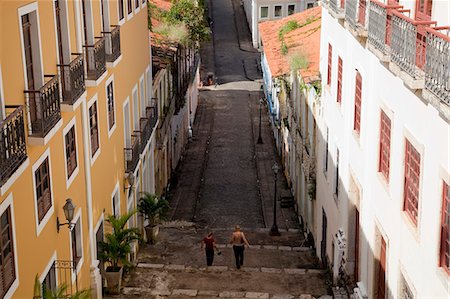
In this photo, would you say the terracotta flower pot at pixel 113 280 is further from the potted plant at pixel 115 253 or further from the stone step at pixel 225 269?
the stone step at pixel 225 269

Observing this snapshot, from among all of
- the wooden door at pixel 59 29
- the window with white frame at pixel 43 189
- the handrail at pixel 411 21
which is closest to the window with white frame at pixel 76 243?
the window with white frame at pixel 43 189

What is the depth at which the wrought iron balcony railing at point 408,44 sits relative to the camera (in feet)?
42.7

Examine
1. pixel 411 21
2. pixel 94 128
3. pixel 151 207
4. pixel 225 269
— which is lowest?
pixel 225 269

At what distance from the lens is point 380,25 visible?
53.3ft

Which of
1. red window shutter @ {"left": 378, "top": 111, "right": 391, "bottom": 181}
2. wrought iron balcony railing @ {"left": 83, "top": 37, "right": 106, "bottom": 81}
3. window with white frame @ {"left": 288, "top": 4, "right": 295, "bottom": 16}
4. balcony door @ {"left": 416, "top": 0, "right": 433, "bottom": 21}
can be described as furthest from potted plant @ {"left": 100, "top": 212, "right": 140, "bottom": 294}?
window with white frame @ {"left": 288, "top": 4, "right": 295, "bottom": 16}

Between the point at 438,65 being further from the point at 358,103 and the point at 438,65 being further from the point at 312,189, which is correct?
the point at 312,189

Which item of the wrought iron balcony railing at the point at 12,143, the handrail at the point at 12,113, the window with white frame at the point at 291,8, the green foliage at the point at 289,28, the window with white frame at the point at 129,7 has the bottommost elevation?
the window with white frame at the point at 291,8

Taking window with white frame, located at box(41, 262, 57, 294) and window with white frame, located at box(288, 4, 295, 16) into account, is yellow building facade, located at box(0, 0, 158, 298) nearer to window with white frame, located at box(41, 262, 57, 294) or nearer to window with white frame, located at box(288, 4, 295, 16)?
window with white frame, located at box(41, 262, 57, 294)

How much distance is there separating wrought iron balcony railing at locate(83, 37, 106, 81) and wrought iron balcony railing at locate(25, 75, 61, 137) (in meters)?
3.90

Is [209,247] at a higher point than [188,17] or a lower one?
lower

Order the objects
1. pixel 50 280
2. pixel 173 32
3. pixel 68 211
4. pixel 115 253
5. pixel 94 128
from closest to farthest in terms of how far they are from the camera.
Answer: pixel 50 280 < pixel 68 211 < pixel 94 128 < pixel 115 253 < pixel 173 32

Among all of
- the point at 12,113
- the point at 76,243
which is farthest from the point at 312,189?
the point at 12,113

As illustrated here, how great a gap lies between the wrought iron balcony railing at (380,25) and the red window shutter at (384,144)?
5.64 feet

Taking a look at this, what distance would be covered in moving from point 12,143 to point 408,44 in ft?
23.4
